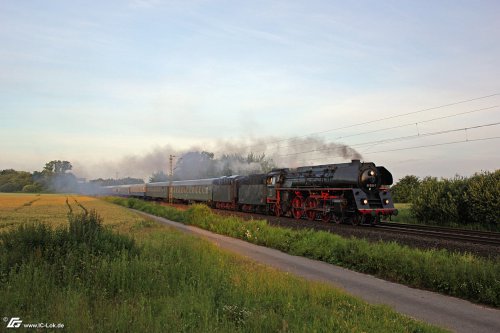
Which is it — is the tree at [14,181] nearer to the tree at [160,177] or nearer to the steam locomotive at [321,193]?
the tree at [160,177]

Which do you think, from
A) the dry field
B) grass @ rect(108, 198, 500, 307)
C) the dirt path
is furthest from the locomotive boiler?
the dry field

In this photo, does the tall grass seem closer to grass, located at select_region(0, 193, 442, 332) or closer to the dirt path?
grass, located at select_region(0, 193, 442, 332)

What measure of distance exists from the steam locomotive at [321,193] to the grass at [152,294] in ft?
51.9

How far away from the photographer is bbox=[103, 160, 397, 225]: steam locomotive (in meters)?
→ 24.7

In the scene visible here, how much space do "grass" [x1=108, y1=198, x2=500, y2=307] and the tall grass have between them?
359cm

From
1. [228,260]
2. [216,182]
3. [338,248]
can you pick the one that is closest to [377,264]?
[338,248]

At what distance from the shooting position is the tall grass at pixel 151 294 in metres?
5.77

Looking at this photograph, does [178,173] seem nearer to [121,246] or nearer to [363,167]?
[363,167]

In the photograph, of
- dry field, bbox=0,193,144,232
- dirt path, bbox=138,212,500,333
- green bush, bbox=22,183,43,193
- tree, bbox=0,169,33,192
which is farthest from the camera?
tree, bbox=0,169,33,192

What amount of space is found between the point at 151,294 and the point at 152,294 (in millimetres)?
28

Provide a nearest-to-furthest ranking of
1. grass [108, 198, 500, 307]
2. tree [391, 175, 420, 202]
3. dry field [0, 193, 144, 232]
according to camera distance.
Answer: grass [108, 198, 500, 307]
dry field [0, 193, 144, 232]
tree [391, 175, 420, 202]

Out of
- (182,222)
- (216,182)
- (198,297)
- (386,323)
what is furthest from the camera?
(216,182)

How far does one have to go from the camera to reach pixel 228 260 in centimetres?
1239

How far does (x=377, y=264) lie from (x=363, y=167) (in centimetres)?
1336
